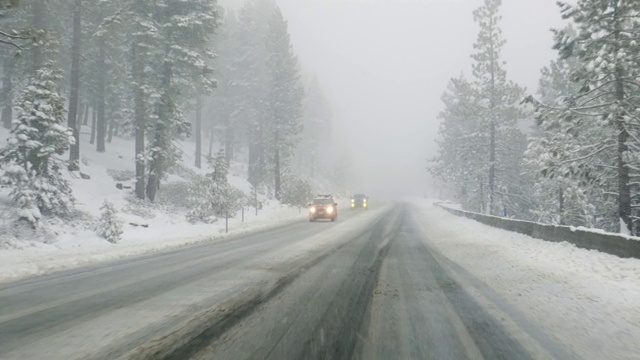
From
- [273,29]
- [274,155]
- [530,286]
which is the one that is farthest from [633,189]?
[273,29]

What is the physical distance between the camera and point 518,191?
4247 centimetres

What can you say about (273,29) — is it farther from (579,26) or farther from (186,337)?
(186,337)

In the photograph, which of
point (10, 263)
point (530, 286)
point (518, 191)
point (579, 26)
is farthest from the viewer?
point (518, 191)

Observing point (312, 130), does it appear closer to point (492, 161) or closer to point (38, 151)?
point (492, 161)

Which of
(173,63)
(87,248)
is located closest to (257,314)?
(87,248)

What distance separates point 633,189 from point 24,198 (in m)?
24.1

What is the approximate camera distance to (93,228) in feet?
53.3

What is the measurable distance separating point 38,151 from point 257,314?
45.3ft

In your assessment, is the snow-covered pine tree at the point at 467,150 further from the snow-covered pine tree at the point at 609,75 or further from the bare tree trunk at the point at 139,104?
the bare tree trunk at the point at 139,104

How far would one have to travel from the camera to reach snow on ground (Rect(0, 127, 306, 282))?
36.2ft

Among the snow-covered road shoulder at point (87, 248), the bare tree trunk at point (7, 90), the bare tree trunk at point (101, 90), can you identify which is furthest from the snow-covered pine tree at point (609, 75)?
the bare tree trunk at point (7, 90)

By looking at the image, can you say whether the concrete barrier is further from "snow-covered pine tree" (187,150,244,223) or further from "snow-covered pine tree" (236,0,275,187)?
"snow-covered pine tree" (236,0,275,187)

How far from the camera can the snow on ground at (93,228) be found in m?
11.0

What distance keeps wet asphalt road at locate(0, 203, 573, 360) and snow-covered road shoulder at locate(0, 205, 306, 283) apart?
128 cm
